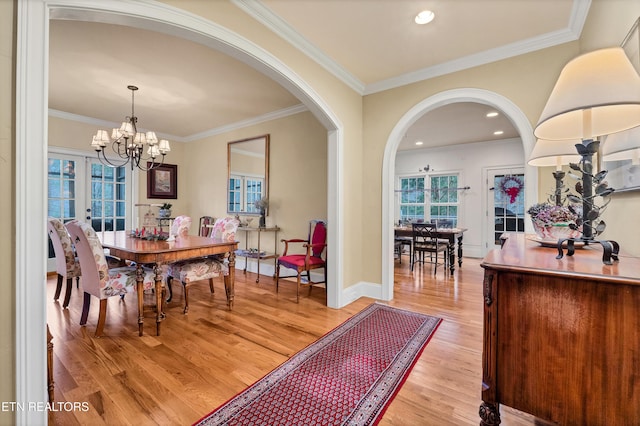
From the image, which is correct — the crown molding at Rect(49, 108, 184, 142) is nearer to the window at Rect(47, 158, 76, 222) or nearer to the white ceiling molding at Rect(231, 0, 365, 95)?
the window at Rect(47, 158, 76, 222)

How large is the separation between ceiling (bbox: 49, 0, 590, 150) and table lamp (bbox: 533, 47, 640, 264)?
1.44 metres

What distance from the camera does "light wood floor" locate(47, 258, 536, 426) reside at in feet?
4.94

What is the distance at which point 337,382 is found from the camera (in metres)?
1.73

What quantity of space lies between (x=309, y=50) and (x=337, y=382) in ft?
9.58

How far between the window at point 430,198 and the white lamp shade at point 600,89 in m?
5.73

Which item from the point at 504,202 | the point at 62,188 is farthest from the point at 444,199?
the point at 62,188

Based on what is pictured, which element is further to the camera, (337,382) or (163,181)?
(163,181)

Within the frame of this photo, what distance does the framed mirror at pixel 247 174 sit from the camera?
474 cm

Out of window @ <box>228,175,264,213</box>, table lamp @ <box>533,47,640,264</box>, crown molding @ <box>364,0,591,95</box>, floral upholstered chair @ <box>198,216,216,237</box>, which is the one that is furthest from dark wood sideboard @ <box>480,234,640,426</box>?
floral upholstered chair @ <box>198,216,216,237</box>

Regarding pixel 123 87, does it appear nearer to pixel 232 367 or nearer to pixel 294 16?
pixel 294 16

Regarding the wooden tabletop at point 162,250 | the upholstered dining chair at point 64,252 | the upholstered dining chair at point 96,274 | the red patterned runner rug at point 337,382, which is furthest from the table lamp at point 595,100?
the upholstered dining chair at point 64,252

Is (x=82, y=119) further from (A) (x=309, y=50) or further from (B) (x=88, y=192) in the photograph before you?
(A) (x=309, y=50)

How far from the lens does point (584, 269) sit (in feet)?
3.17

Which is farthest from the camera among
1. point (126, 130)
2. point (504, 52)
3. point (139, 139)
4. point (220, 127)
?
point (220, 127)
